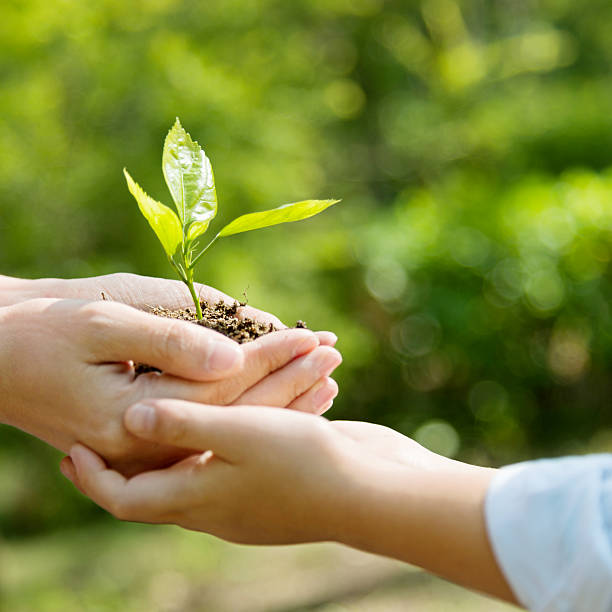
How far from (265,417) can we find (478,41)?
8.92m

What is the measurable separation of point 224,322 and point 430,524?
29.6 inches

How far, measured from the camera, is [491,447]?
5.97 meters

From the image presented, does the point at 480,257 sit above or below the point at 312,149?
below

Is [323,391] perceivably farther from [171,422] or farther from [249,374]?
[171,422]

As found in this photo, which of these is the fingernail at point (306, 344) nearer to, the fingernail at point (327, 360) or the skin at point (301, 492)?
the fingernail at point (327, 360)

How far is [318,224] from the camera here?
6.71 meters

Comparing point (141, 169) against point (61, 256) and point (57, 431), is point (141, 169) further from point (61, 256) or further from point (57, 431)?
point (57, 431)

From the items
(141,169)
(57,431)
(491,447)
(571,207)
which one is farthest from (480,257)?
(57,431)

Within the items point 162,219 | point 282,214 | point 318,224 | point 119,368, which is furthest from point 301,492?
point 318,224

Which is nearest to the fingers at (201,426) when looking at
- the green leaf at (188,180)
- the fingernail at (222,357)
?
the fingernail at (222,357)

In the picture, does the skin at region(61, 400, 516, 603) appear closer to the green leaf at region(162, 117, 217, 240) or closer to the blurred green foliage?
the green leaf at region(162, 117, 217, 240)

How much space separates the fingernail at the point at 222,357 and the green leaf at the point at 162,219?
36 centimetres

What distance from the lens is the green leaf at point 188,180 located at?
6.02 ft

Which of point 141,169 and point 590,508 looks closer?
point 590,508
